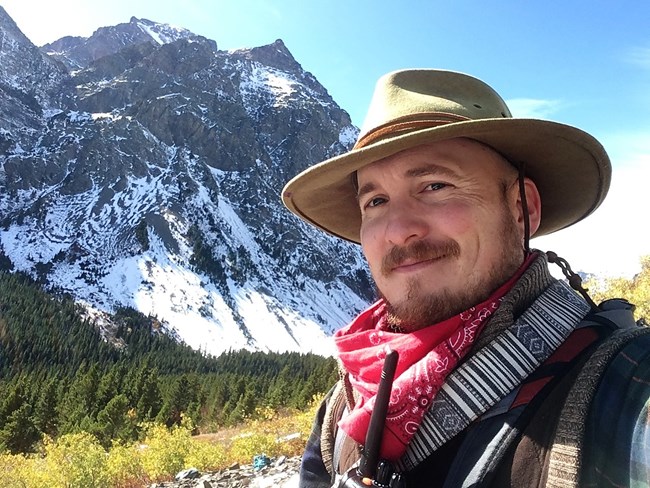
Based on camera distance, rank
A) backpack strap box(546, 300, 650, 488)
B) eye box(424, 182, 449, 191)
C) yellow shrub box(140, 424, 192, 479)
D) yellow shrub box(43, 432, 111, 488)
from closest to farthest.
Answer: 1. backpack strap box(546, 300, 650, 488)
2. eye box(424, 182, 449, 191)
3. yellow shrub box(43, 432, 111, 488)
4. yellow shrub box(140, 424, 192, 479)

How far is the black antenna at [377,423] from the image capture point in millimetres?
1301

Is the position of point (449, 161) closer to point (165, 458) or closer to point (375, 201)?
point (375, 201)

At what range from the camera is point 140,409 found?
126ft

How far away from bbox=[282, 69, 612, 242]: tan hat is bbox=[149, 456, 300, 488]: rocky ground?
7.63 meters

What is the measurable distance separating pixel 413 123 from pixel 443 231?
1.31 ft

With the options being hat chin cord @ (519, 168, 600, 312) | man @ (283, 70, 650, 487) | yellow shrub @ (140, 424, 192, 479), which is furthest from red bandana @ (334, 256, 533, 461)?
yellow shrub @ (140, 424, 192, 479)

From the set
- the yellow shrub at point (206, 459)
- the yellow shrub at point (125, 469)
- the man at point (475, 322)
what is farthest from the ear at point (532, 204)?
the yellow shrub at point (125, 469)

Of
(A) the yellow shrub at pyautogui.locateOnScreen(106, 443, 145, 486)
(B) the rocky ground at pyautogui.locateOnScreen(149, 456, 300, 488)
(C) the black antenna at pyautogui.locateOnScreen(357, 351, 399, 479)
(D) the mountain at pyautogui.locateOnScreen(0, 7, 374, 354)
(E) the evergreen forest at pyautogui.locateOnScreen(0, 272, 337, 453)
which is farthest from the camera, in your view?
(D) the mountain at pyautogui.locateOnScreen(0, 7, 374, 354)

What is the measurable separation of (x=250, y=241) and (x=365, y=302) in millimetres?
49511

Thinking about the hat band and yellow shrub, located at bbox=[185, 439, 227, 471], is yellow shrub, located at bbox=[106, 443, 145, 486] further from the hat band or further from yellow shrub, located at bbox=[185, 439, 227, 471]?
the hat band

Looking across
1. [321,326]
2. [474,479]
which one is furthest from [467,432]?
[321,326]

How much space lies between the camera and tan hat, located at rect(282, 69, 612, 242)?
157 cm

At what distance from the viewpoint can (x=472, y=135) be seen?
158 centimetres

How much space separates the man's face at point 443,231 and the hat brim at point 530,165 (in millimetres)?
95
